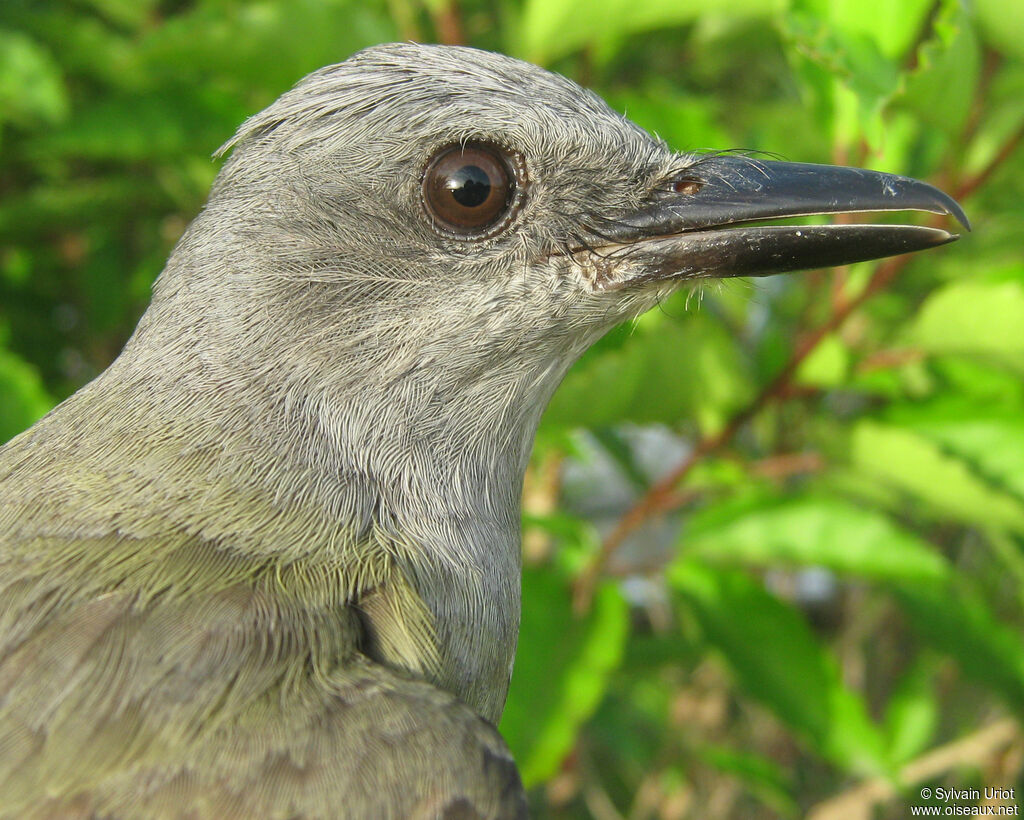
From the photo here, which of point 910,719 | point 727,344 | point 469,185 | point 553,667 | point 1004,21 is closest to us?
point 469,185

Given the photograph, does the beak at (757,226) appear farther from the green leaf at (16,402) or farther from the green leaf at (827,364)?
the green leaf at (16,402)

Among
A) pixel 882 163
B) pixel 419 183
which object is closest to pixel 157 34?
pixel 419 183

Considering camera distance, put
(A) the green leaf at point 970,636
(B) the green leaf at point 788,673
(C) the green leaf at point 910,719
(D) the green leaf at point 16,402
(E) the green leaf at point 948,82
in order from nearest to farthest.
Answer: (E) the green leaf at point 948,82 < (D) the green leaf at point 16,402 < (B) the green leaf at point 788,673 < (A) the green leaf at point 970,636 < (C) the green leaf at point 910,719

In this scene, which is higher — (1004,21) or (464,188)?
(1004,21)

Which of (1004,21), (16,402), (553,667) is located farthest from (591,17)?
(16,402)

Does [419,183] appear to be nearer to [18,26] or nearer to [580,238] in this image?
[580,238]

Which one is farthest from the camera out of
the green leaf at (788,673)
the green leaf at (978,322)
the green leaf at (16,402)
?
the green leaf at (788,673)

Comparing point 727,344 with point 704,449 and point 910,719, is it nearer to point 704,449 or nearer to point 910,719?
point 704,449

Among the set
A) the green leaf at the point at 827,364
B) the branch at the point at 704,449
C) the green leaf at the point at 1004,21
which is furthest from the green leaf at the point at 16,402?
the green leaf at the point at 1004,21
